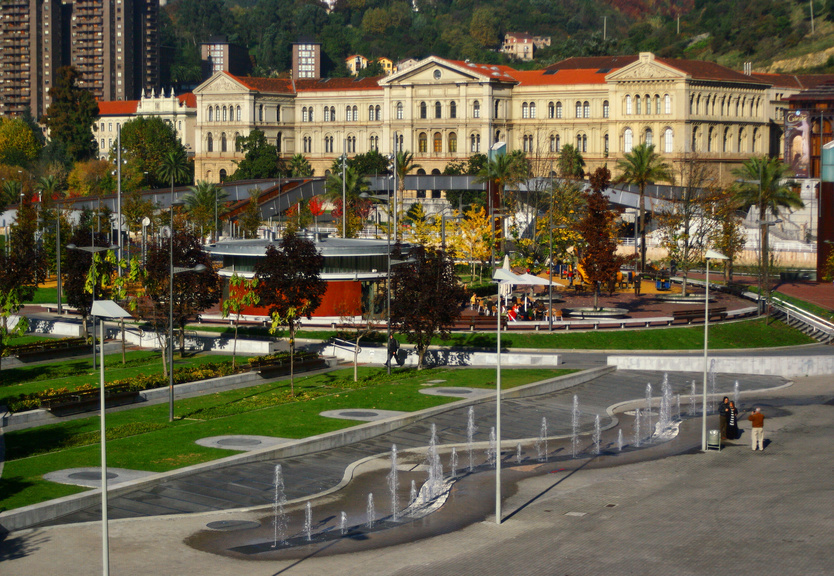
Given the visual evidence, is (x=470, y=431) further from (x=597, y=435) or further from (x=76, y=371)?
(x=76, y=371)

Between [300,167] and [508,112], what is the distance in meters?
28.6

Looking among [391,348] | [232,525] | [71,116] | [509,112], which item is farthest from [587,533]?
[71,116]

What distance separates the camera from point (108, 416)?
44156 millimetres

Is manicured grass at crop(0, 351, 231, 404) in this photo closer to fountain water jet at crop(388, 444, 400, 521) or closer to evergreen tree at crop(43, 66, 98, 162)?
fountain water jet at crop(388, 444, 400, 521)

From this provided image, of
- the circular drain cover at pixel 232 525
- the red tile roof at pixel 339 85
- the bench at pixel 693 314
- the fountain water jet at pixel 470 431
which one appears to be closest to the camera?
the circular drain cover at pixel 232 525

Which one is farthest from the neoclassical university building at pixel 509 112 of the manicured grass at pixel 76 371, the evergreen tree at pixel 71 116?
the manicured grass at pixel 76 371

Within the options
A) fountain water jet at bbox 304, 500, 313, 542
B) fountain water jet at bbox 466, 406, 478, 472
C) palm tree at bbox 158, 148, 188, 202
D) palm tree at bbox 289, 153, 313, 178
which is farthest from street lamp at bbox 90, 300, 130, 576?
palm tree at bbox 289, 153, 313, 178

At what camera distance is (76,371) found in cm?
5375

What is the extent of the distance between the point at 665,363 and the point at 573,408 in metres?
11.2

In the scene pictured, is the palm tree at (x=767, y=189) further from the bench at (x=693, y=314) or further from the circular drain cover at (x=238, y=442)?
the circular drain cover at (x=238, y=442)

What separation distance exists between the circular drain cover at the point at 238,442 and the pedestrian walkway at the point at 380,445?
151 cm

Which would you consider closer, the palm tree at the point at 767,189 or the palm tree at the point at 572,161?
the palm tree at the point at 767,189

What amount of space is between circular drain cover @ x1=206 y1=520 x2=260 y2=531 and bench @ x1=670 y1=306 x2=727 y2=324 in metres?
38.4

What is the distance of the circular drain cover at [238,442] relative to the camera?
1522 inches
